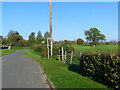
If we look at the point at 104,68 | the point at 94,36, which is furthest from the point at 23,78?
the point at 94,36

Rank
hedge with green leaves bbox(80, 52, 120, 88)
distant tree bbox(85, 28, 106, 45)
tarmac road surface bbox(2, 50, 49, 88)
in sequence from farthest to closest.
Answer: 1. distant tree bbox(85, 28, 106, 45)
2. tarmac road surface bbox(2, 50, 49, 88)
3. hedge with green leaves bbox(80, 52, 120, 88)

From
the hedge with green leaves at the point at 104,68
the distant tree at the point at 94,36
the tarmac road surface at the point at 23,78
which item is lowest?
the tarmac road surface at the point at 23,78

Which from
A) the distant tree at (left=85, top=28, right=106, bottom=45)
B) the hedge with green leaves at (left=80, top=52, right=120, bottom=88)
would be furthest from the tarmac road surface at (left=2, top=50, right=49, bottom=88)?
the distant tree at (left=85, top=28, right=106, bottom=45)

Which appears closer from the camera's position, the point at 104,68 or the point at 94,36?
the point at 104,68

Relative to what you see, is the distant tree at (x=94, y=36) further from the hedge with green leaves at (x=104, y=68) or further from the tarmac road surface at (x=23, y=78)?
the hedge with green leaves at (x=104, y=68)

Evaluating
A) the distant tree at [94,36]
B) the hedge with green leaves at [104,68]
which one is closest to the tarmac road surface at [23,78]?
the hedge with green leaves at [104,68]

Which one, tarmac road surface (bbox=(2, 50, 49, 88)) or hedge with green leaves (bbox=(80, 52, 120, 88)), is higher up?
hedge with green leaves (bbox=(80, 52, 120, 88))

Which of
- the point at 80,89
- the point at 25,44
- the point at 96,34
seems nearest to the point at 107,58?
the point at 80,89

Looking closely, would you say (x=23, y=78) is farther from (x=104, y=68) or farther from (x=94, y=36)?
(x=94, y=36)

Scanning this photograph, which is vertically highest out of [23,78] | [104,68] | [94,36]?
[94,36]

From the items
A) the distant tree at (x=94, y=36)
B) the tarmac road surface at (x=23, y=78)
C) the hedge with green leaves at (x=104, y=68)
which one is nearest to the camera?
the hedge with green leaves at (x=104, y=68)

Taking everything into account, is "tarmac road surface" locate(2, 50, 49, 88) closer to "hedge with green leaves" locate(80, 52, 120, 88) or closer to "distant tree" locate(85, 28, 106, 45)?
"hedge with green leaves" locate(80, 52, 120, 88)

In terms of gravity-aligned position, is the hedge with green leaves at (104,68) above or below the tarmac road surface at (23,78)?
above

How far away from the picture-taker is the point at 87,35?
10688 centimetres
